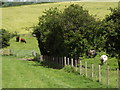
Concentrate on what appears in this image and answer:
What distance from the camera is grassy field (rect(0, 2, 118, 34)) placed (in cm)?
10411

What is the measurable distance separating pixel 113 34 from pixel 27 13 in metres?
91.7

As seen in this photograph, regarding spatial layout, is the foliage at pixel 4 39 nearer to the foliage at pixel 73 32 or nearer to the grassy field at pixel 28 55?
the grassy field at pixel 28 55

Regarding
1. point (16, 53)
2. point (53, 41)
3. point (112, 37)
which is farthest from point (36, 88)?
point (16, 53)

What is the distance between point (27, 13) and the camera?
396 feet

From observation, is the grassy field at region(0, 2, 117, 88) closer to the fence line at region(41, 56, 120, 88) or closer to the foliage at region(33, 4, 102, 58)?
the fence line at region(41, 56, 120, 88)

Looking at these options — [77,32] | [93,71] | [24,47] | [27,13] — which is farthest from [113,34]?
[27,13]

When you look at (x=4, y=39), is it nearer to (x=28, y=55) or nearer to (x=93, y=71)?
(x=28, y=55)

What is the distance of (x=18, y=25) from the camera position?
342ft

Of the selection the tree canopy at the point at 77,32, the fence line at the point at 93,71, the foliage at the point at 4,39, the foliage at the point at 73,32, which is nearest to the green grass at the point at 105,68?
the fence line at the point at 93,71

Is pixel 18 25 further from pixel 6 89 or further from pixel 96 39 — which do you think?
pixel 6 89

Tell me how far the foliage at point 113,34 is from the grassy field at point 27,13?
6477 centimetres

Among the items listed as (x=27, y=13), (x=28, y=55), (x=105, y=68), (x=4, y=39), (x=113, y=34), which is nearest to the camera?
(x=113, y=34)

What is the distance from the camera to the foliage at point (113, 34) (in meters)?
31.3

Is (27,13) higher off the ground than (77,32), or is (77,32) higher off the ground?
(77,32)
